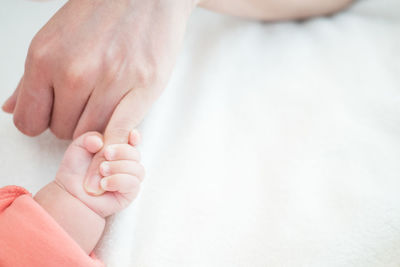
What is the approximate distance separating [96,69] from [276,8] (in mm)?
474

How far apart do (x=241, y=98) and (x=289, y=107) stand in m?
0.09

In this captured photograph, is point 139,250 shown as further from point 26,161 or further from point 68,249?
point 26,161

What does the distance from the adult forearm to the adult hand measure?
23 centimetres

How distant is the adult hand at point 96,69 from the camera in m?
0.48

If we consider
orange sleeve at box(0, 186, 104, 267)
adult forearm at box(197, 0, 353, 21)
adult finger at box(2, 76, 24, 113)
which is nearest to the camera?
orange sleeve at box(0, 186, 104, 267)

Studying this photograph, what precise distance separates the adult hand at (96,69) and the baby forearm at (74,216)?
0.03 meters

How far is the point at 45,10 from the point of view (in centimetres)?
71

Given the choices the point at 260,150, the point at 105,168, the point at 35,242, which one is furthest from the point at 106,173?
the point at 260,150

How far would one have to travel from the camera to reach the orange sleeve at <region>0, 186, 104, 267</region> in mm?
421

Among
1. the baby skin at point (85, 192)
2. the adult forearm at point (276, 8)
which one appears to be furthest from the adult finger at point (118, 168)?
the adult forearm at point (276, 8)

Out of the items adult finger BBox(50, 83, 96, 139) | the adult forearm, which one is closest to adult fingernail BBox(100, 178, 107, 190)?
adult finger BBox(50, 83, 96, 139)

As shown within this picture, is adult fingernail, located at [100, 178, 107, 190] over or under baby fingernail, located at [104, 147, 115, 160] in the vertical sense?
under

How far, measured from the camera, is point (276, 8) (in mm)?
787

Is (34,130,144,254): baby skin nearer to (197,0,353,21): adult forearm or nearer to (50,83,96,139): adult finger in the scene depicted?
(50,83,96,139): adult finger
